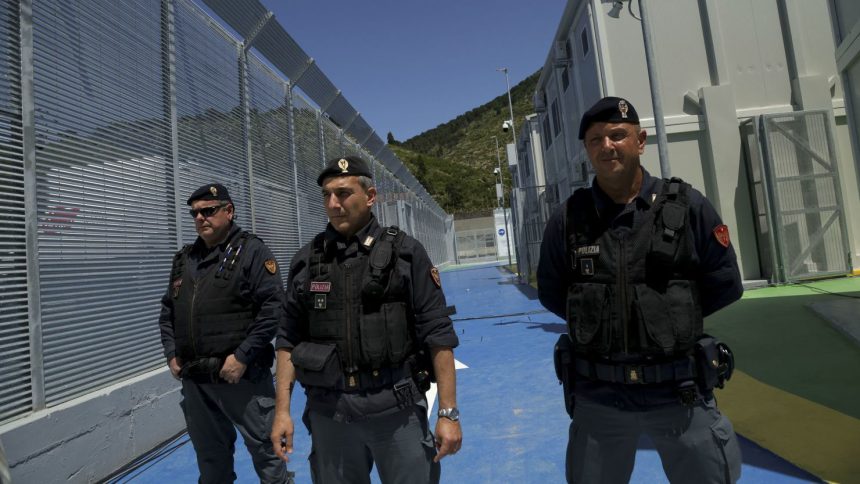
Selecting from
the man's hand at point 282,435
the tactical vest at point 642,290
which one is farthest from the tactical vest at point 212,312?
the tactical vest at point 642,290

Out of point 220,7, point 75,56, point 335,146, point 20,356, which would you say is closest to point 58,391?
point 20,356

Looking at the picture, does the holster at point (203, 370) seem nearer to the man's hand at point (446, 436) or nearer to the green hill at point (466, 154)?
the man's hand at point (446, 436)

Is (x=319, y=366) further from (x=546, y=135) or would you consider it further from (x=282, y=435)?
(x=546, y=135)

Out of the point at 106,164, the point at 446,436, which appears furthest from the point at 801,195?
the point at 106,164

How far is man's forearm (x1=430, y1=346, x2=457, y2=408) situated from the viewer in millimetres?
2029

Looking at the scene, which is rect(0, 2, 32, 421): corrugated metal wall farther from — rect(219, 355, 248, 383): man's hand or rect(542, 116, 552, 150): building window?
rect(542, 116, 552, 150): building window

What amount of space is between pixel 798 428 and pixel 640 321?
8.59ft

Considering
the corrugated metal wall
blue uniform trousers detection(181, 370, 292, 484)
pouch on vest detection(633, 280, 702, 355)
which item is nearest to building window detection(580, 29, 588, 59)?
the corrugated metal wall

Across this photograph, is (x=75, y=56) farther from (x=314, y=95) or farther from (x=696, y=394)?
(x=314, y=95)

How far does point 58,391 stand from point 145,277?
4.23ft

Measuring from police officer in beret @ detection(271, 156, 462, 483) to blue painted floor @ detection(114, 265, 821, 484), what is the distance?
61.2 inches

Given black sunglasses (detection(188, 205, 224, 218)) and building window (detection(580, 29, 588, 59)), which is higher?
building window (detection(580, 29, 588, 59))

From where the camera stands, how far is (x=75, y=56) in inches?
158

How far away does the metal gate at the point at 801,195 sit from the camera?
9812 mm
